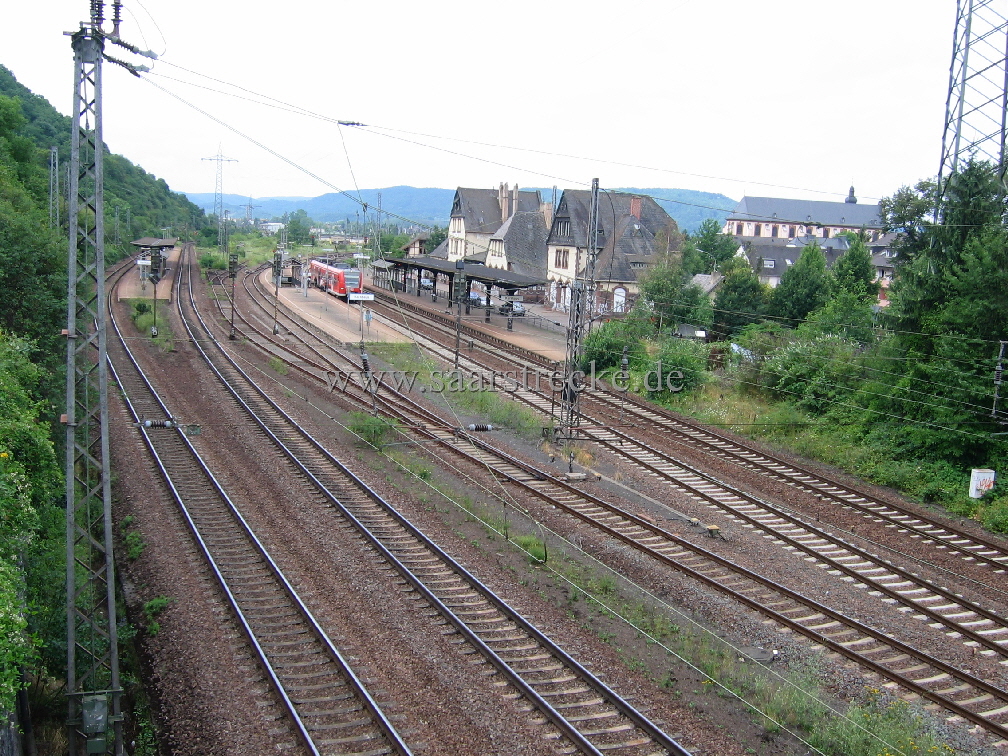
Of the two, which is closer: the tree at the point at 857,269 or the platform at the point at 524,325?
the platform at the point at 524,325

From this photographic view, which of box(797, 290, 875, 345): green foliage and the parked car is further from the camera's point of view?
the parked car

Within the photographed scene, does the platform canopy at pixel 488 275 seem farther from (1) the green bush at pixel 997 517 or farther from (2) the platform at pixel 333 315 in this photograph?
(1) the green bush at pixel 997 517

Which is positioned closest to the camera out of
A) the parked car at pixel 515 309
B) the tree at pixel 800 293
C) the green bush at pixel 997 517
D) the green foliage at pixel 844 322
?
the green bush at pixel 997 517

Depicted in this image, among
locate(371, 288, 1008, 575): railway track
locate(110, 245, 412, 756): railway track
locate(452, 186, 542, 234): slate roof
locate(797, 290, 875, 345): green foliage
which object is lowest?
locate(110, 245, 412, 756): railway track

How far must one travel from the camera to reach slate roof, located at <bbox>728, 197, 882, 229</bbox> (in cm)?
11131

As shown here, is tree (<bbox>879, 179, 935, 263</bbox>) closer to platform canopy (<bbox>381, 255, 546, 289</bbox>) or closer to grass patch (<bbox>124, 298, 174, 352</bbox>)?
platform canopy (<bbox>381, 255, 546, 289</bbox>)

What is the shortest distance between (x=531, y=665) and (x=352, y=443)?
12.3 meters

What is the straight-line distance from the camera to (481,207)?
235 ft

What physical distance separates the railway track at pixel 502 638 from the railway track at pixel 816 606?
143 inches

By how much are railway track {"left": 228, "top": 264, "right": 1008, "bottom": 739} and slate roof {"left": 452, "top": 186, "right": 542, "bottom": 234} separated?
174ft

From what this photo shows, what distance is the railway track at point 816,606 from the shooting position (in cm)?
1059

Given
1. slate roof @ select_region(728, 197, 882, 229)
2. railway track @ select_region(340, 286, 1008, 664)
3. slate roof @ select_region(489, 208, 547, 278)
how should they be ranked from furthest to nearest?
slate roof @ select_region(728, 197, 882, 229) < slate roof @ select_region(489, 208, 547, 278) < railway track @ select_region(340, 286, 1008, 664)

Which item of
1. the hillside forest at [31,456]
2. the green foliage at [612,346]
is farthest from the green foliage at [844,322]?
the hillside forest at [31,456]

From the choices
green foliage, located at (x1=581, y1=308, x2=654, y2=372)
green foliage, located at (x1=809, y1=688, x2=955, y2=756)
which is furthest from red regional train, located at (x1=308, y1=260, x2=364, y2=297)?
green foliage, located at (x1=809, y1=688, x2=955, y2=756)
